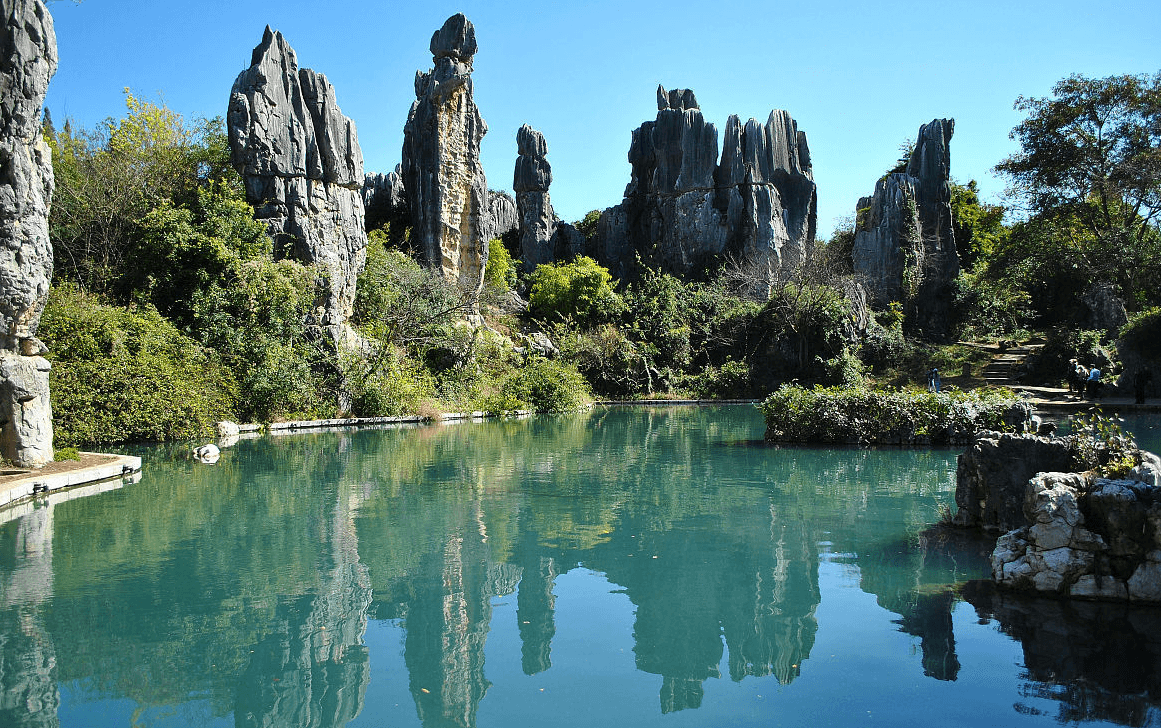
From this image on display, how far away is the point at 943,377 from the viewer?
85.7 ft

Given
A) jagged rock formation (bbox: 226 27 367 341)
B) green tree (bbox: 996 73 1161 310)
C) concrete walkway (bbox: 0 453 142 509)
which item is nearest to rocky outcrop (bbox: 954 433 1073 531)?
concrete walkway (bbox: 0 453 142 509)

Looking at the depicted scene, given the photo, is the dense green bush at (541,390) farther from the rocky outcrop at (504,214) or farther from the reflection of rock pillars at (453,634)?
the rocky outcrop at (504,214)

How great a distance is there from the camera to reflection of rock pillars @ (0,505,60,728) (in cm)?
366

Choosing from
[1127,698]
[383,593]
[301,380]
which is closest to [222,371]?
[301,380]

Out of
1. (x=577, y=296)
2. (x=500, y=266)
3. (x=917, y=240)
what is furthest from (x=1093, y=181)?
(x=500, y=266)

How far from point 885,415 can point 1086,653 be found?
923cm

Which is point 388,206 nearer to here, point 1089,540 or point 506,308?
point 506,308

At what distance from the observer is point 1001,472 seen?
6582 mm

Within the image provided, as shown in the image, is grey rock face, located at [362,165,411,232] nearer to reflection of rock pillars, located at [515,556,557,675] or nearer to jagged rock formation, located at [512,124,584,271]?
jagged rock formation, located at [512,124,584,271]

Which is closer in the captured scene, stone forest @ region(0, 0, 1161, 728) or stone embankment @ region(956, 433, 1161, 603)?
stone forest @ region(0, 0, 1161, 728)

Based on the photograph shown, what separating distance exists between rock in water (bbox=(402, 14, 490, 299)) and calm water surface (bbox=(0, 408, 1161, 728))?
2058cm

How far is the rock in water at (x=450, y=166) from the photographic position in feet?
94.4

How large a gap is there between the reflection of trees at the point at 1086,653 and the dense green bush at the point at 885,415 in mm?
7897

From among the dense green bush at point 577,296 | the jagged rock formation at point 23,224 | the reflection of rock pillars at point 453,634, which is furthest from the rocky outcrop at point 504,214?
the reflection of rock pillars at point 453,634
